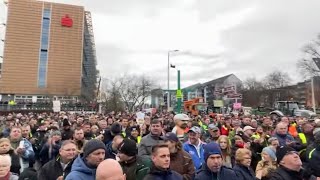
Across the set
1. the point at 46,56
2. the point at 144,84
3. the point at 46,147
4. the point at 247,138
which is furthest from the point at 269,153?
the point at 46,56

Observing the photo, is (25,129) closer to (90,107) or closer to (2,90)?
(90,107)

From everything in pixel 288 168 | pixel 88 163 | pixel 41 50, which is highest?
pixel 41 50

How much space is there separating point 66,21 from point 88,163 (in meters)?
97.9

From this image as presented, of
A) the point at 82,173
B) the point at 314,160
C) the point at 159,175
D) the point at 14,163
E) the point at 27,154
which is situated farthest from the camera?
the point at 27,154

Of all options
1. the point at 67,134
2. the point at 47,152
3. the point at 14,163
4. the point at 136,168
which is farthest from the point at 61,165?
the point at 67,134

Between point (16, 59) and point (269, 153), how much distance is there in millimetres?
98784

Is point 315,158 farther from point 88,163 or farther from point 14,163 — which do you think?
point 14,163

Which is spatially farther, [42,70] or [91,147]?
[42,70]

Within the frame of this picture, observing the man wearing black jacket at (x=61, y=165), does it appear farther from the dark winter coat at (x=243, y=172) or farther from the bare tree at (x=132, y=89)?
the bare tree at (x=132, y=89)

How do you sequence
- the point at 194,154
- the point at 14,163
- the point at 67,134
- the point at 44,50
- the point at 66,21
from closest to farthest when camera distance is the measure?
the point at 14,163
the point at 194,154
the point at 67,134
the point at 66,21
the point at 44,50

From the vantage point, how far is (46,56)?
96.6 meters

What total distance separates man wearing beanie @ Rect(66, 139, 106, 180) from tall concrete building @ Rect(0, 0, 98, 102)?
9005 centimetres

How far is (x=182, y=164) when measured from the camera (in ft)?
17.9

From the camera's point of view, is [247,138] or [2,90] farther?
[2,90]
